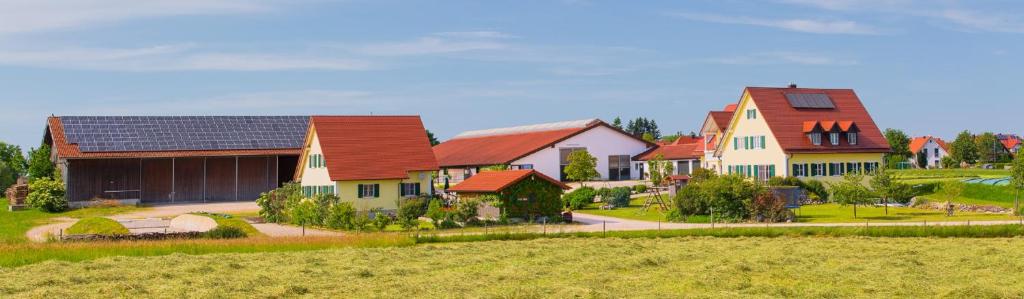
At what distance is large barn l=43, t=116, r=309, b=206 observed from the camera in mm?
64250

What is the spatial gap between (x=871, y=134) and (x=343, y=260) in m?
46.3

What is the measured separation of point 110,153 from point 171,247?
36.9 metres

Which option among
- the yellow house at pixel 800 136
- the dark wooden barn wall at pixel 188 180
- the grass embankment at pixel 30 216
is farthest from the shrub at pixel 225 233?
the yellow house at pixel 800 136

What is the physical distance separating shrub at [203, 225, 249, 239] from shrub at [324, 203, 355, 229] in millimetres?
5885

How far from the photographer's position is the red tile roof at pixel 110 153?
6278 centimetres

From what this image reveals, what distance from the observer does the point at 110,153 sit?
209 feet

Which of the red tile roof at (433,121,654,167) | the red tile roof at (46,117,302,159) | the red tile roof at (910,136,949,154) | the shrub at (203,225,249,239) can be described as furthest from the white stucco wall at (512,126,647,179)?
the red tile roof at (910,136,949,154)

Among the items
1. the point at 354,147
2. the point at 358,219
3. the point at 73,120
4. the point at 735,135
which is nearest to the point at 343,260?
the point at 358,219

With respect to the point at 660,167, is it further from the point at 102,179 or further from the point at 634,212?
the point at 102,179

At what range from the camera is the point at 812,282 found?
2233 cm

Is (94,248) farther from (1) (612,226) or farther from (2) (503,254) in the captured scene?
(1) (612,226)

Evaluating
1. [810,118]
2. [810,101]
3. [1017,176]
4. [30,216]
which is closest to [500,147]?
[810,101]

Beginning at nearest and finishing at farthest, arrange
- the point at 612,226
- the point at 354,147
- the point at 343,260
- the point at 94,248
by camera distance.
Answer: the point at 343,260 → the point at 94,248 → the point at 612,226 → the point at 354,147

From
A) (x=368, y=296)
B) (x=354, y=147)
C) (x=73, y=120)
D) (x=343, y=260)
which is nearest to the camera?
(x=368, y=296)
